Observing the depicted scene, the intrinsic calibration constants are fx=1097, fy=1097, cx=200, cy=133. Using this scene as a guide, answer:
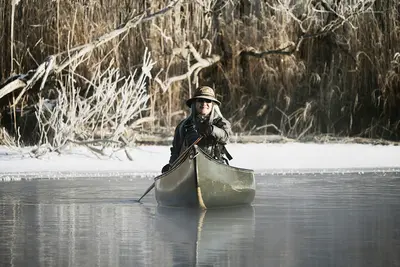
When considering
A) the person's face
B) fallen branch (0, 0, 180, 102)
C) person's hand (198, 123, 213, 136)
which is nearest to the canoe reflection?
person's hand (198, 123, 213, 136)

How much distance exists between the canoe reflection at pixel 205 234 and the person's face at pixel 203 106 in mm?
1153

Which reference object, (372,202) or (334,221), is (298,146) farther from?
(334,221)

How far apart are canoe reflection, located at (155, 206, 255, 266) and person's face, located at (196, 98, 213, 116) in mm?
1153

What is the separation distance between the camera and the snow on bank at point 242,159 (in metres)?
20.4

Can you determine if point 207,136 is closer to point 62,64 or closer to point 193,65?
point 62,64

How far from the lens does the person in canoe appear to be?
12.6 metres

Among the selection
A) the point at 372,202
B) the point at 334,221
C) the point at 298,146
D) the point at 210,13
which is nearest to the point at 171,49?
the point at 210,13

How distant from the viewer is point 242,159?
72.8 feet

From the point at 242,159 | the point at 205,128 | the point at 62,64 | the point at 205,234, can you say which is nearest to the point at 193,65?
the point at 62,64

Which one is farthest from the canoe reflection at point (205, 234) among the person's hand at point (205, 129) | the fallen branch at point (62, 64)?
the fallen branch at point (62, 64)

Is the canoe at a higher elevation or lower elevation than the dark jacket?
lower

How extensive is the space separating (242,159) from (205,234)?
12.2m

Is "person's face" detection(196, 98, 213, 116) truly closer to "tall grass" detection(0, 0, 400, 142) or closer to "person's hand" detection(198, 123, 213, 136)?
"person's hand" detection(198, 123, 213, 136)

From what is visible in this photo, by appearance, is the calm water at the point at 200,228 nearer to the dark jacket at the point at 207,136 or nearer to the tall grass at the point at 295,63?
the dark jacket at the point at 207,136
